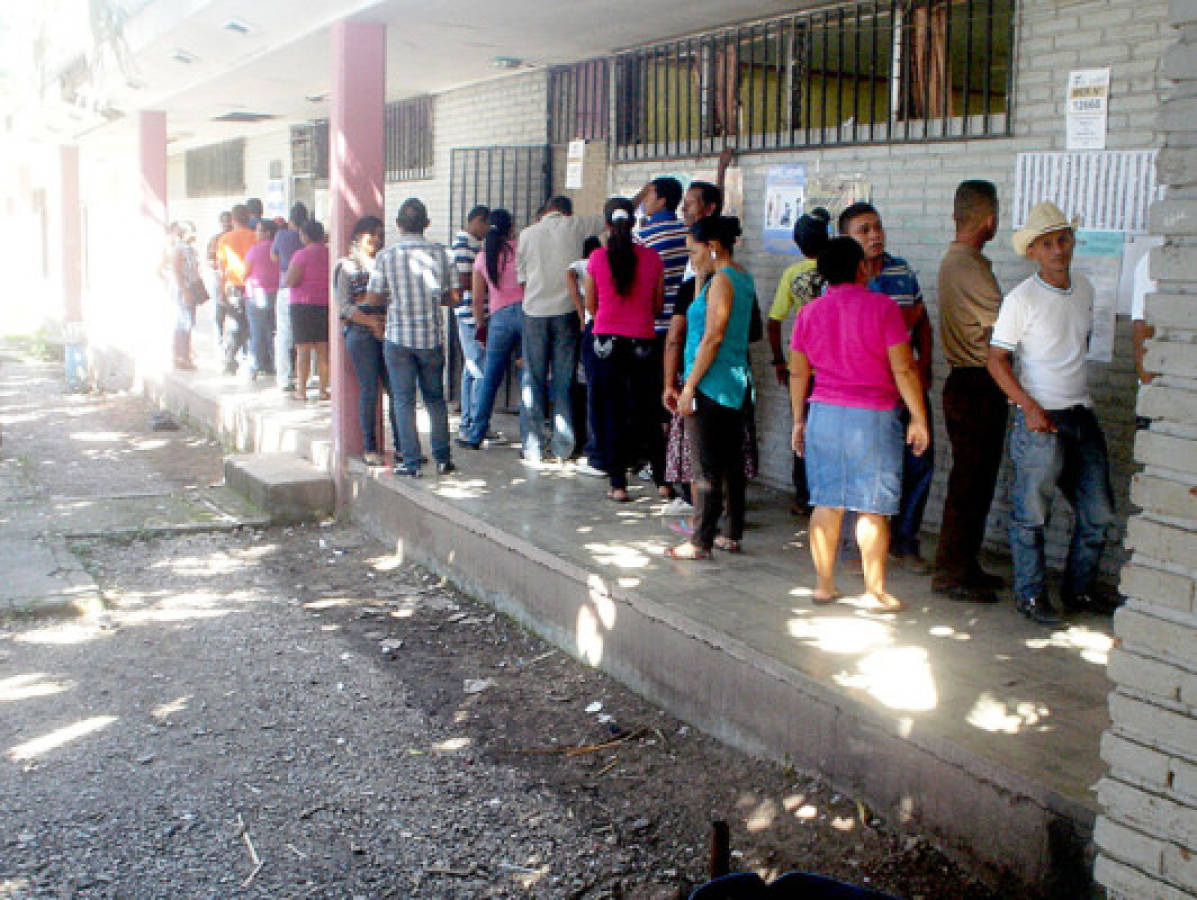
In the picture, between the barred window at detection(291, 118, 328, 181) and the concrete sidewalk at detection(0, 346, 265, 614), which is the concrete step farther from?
the barred window at detection(291, 118, 328, 181)

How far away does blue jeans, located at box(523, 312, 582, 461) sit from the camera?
8836mm

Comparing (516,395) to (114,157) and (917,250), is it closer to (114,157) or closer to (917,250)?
(917,250)

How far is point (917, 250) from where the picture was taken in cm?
737

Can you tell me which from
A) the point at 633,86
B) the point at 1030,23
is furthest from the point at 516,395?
the point at 1030,23

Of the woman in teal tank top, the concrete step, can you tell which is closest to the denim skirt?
the woman in teal tank top

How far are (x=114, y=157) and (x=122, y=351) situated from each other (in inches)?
368

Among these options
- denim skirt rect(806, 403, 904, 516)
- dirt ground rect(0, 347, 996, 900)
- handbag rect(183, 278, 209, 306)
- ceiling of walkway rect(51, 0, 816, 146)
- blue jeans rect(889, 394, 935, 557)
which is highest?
ceiling of walkway rect(51, 0, 816, 146)

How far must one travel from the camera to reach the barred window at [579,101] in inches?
404

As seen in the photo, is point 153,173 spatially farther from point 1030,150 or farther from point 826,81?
point 1030,150

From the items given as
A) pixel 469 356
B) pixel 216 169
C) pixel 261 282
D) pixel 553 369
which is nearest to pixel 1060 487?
pixel 553 369

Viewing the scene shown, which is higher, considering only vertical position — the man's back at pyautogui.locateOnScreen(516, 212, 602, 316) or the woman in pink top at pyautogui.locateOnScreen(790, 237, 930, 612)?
the man's back at pyautogui.locateOnScreen(516, 212, 602, 316)

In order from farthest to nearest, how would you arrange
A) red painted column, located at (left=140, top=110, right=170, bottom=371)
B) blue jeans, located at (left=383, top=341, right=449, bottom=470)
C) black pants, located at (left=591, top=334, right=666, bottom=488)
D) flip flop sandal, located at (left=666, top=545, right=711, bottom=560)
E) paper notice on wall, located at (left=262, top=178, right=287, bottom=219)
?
paper notice on wall, located at (left=262, top=178, right=287, bottom=219) < red painted column, located at (left=140, top=110, right=170, bottom=371) < blue jeans, located at (left=383, top=341, right=449, bottom=470) < black pants, located at (left=591, top=334, right=666, bottom=488) < flip flop sandal, located at (left=666, top=545, right=711, bottom=560)

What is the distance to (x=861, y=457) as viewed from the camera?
18.0 ft

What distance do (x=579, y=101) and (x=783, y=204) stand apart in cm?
296
